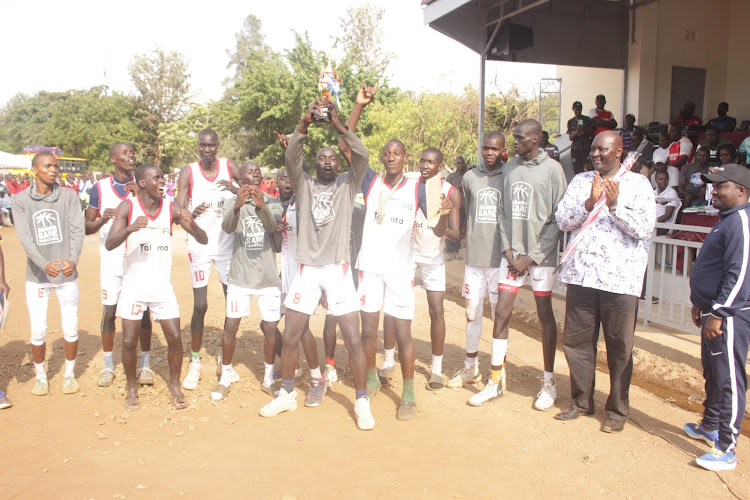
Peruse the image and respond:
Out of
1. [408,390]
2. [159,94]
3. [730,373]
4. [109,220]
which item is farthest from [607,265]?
[159,94]

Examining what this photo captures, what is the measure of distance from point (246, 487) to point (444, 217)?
9.04ft

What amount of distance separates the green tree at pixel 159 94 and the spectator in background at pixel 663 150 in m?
40.8

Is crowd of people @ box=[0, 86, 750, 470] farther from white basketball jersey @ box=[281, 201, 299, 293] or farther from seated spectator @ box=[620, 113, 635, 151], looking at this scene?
seated spectator @ box=[620, 113, 635, 151]

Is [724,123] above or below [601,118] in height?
below

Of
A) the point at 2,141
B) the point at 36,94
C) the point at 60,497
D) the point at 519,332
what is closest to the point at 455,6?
the point at 519,332

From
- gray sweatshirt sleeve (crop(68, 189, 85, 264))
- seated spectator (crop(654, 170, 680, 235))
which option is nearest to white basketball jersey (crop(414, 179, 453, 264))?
gray sweatshirt sleeve (crop(68, 189, 85, 264))

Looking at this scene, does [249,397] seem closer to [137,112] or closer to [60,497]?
[60,497]

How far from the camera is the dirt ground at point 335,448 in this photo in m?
3.75

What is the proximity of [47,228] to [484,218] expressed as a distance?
4194 millimetres

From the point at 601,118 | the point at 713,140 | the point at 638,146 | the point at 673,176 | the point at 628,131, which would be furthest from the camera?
the point at 601,118

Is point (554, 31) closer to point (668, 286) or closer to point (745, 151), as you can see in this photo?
point (745, 151)

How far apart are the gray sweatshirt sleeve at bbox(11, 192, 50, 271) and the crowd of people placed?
2 cm

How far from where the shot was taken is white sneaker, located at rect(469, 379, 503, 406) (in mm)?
5145

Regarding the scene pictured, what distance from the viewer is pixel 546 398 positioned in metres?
5.11
